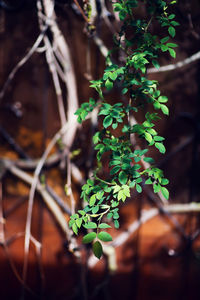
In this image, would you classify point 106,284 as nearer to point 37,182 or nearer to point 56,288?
point 56,288

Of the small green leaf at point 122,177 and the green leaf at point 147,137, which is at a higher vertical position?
the green leaf at point 147,137

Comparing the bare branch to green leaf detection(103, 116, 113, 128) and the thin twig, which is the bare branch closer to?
the thin twig

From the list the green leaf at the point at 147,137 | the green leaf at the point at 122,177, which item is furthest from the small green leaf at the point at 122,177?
the green leaf at the point at 147,137

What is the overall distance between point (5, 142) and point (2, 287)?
115 cm

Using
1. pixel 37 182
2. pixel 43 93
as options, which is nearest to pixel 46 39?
pixel 43 93

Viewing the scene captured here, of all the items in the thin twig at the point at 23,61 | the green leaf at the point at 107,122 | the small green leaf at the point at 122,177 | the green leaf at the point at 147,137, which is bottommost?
the small green leaf at the point at 122,177

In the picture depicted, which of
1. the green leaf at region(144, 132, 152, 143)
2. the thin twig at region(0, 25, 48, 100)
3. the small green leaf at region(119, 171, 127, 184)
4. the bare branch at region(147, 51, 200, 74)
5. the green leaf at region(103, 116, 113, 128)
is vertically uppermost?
the thin twig at region(0, 25, 48, 100)

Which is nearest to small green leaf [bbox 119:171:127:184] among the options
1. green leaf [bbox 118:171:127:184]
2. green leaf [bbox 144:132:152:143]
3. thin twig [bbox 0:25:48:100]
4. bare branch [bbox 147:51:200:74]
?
green leaf [bbox 118:171:127:184]

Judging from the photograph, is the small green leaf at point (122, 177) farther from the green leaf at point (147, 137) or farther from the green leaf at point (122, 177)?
the green leaf at point (147, 137)

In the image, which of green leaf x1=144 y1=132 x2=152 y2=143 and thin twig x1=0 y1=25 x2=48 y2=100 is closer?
green leaf x1=144 y1=132 x2=152 y2=143

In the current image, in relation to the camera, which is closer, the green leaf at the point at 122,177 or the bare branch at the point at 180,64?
the green leaf at the point at 122,177

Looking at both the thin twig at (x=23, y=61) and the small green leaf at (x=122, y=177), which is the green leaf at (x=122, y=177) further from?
the thin twig at (x=23, y=61)

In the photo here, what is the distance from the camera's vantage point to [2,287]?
220cm

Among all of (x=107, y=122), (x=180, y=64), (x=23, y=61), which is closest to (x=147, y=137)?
(x=107, y=122)
